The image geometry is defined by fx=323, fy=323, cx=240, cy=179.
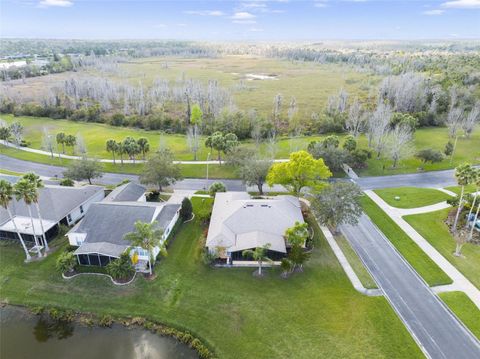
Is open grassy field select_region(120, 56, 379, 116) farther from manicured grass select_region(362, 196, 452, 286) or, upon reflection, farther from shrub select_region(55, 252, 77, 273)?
shrub select_region(55, 252, 77, 273)

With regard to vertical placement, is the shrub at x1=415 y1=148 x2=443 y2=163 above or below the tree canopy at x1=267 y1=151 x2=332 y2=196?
below

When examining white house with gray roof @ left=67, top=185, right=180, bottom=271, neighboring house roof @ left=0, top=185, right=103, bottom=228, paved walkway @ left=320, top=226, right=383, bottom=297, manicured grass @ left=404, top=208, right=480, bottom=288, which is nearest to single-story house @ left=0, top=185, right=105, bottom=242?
neighboring house roof @ left=0, top=185, right=103, bottom=228

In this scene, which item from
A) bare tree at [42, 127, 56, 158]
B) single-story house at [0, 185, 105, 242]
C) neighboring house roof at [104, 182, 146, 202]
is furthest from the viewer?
bare tree at [42, 127, 56, 158]

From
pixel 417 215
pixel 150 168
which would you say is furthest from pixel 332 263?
pixel 150 168

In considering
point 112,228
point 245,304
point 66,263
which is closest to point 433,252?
point 245,304

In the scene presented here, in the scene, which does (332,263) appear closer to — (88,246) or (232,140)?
(88,246)

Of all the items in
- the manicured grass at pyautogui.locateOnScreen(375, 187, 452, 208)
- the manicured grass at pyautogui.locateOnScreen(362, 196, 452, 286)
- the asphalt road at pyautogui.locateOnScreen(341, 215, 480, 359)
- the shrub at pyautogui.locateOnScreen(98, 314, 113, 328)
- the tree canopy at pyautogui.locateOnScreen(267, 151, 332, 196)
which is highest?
the tree canopy at pyautogui.locateOnScreen(267, 151, 332, 196)

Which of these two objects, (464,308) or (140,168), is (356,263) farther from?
(140,168)
